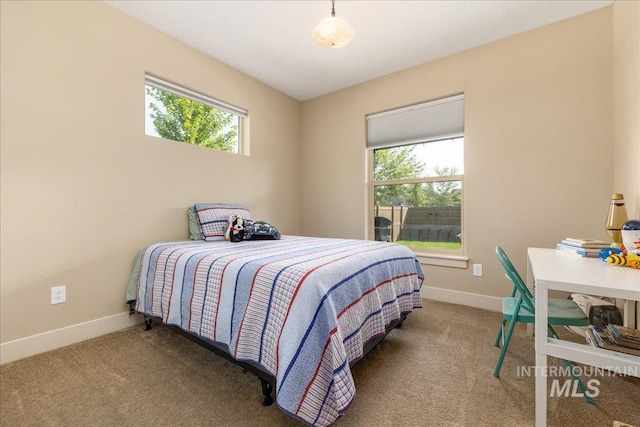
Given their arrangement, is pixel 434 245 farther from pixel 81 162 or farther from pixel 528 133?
pixel 81 162

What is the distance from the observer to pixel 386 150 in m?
3.40

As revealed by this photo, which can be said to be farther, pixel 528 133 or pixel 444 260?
pixel 444 260

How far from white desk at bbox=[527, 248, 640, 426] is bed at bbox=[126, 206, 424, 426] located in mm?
755

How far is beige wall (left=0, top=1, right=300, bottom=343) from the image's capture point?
69.9 inches

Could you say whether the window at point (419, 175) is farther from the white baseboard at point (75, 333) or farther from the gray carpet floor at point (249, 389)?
the gray carpet floor at point (249, 389)

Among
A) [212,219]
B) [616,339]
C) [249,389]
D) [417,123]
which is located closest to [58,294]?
[212,219]

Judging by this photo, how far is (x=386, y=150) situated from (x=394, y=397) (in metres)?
2.69

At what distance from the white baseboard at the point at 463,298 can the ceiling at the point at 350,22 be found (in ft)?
8.11

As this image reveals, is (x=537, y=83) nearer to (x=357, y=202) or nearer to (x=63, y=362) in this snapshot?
(x=357, y=202)

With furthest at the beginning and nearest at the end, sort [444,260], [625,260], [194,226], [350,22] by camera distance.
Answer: [444,260] → [194,226] → [350,22] → [625,260]

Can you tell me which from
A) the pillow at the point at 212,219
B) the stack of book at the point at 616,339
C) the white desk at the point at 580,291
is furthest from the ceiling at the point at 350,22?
the stack of book at the point at 616,339

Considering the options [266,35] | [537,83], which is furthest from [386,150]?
[266,35]

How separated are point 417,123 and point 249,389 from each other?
2.95m

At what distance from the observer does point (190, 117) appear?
2799 millimetres
